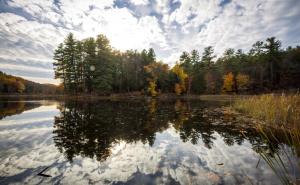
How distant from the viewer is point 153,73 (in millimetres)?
46438

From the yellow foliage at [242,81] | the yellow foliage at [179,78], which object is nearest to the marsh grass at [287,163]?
the yellow foliage at [179,78]

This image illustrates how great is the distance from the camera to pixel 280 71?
47.8 meters

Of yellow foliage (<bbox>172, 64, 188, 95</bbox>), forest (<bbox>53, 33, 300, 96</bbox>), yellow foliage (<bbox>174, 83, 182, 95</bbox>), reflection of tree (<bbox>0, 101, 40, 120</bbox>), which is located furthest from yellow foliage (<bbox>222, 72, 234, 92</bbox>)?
reflection of tree (<bbox>0, 101, 40, 120</bbox>)

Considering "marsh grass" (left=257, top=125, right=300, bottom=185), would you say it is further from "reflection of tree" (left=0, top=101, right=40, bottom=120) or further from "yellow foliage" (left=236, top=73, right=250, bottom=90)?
"yellow foliage" (left=236, top=73, right=250, bottom=90)

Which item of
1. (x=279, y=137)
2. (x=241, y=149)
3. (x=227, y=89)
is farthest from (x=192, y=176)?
(x=227, y=89)

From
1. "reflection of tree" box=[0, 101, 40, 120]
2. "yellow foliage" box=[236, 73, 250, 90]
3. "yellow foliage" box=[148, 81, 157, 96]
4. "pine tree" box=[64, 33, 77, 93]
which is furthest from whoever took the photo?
"yellow foliage" box=[236, 73, 250, 90]

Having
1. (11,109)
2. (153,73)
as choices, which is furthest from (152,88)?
(11,109)

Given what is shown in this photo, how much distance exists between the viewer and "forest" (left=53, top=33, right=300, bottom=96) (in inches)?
1473

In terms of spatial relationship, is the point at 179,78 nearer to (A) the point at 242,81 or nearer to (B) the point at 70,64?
(A) the point at 242,81

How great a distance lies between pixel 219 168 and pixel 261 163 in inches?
42.4

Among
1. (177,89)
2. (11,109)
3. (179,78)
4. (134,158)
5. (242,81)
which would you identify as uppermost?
(179,78)

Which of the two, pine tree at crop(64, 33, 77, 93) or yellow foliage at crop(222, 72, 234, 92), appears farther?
yellow foliage at crop(222, 72, 234, 92)

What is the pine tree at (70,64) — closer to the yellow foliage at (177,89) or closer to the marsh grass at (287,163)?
the yellow foliage at (177,89)

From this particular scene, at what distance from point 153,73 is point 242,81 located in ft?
82.3
